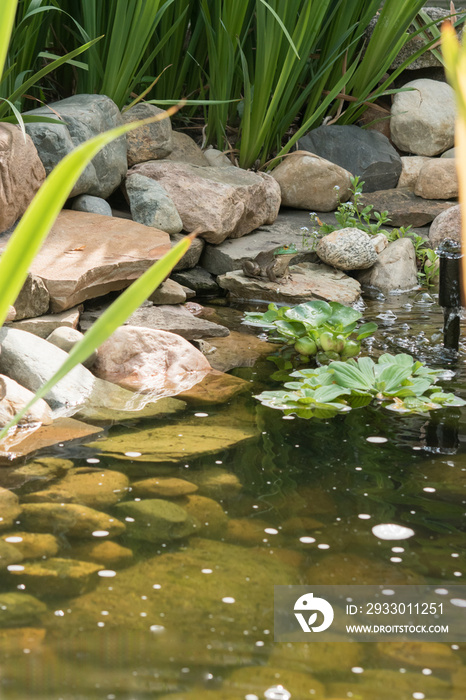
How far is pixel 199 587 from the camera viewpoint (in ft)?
Answer: 5.76

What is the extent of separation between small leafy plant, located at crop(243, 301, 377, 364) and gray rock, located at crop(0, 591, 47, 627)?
2.22 metres

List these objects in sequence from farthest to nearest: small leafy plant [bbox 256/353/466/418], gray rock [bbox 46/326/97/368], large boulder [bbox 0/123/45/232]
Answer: large boulder [bbox 0/123/45/232] < gray rock [bbox 46/326/97/368] < small leafy plant [bbox 256/353/466/418]

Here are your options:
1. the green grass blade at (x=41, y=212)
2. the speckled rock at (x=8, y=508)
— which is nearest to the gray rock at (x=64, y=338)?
the speckled rock at (x=8, y=508)

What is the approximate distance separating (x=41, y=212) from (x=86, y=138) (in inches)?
155

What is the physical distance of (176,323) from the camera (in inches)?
160

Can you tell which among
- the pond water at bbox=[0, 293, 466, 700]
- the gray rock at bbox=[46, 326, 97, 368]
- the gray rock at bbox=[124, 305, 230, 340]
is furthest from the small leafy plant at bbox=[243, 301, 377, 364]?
the gray rock at bbox=[46, 326, 97, 368]

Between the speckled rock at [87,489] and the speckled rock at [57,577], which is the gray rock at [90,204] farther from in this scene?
the speckled rock at [57,577]

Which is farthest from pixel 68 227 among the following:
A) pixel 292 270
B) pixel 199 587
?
Answer: pixel 199 587

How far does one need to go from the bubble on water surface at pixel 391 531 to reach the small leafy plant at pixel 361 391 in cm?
93

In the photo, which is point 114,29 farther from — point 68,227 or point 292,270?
point 292,270

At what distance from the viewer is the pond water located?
1465mm

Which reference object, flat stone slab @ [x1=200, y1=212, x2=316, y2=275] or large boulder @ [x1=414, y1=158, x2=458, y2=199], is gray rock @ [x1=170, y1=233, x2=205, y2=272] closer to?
flat stone slab @ [x1=200, y1=212, x2=316, y2=275]

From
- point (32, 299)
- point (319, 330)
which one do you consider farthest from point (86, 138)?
point (319, 330)

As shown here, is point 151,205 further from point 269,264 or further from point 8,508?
point 8,508
